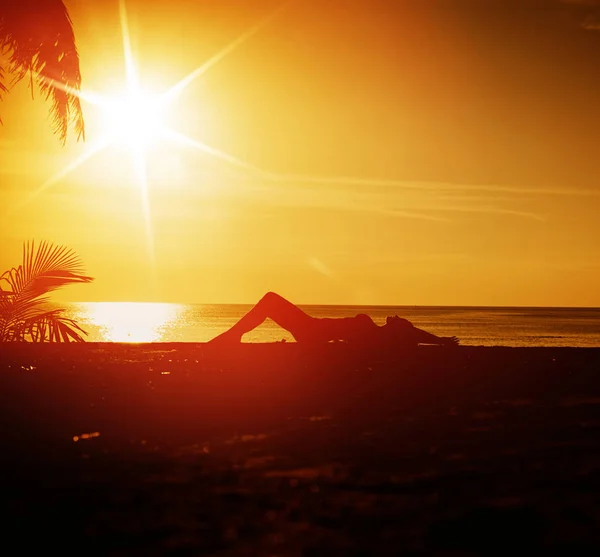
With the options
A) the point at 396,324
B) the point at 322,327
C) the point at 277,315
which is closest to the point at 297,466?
the point at 277,315

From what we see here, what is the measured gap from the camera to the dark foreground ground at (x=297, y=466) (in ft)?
17.4

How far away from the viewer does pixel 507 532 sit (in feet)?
17.7

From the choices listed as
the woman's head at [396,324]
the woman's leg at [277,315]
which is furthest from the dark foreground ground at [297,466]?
the woman's head at [396,324]

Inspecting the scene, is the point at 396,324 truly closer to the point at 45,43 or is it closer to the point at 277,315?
the point at 277,315

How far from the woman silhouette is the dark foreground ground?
4211mm

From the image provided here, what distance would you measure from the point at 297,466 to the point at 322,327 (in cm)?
1402

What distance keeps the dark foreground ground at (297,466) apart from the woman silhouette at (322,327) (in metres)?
4.21

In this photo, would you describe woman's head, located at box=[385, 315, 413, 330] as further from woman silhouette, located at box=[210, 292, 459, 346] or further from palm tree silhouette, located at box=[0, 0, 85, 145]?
palm tree silhouette, located at box=[0, 0, 85, 145]

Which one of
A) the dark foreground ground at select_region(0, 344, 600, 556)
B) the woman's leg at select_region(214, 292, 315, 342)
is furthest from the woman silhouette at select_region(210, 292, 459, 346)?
the dark foreground ground at select_region(0, 344, 600, 556)

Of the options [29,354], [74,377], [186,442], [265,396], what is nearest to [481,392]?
[265,396]

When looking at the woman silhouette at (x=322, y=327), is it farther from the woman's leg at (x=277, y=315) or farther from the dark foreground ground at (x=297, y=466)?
the dark foreground ground at (x=297, y=466)

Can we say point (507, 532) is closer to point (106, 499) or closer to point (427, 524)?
point (427, 524)

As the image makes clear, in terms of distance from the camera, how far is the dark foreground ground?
5.32 m

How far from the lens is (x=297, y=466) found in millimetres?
7711
